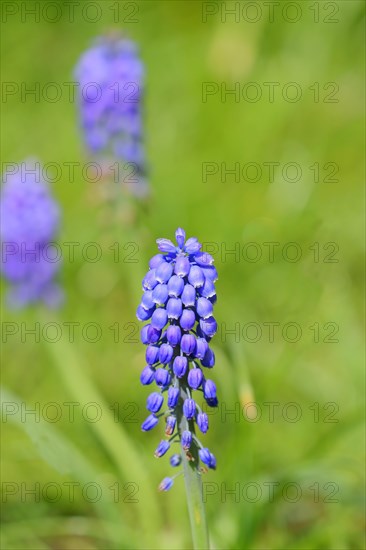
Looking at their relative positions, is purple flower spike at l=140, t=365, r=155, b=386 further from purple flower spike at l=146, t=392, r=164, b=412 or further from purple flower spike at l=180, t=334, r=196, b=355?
purple flower spike at l=180, t=334, r=196, b=355

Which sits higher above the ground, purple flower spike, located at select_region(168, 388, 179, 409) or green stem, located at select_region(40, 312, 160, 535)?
purple flower spike, located at select_region(168, 388, 179, 409)

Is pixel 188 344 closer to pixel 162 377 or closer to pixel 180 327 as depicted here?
pixel 180 327

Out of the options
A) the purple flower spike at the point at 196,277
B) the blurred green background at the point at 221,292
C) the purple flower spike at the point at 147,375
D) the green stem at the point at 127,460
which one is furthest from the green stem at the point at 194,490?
the green stem at the point at 127,460

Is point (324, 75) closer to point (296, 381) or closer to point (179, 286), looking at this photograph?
point (296, 381)

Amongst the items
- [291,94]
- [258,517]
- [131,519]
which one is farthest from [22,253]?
[291,94]

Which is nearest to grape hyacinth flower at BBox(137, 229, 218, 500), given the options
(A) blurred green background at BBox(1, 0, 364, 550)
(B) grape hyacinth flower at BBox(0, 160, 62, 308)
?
(A) blurred green background at BBox(1, 0, 364, 550)

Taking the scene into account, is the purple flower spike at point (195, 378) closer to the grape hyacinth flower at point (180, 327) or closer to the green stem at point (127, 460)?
the grape hyacinth flower at point (180, 327)
